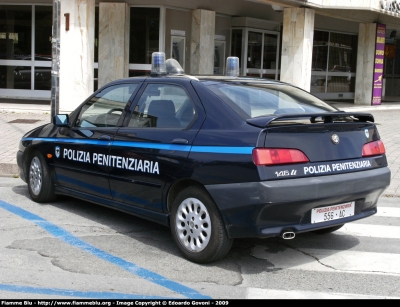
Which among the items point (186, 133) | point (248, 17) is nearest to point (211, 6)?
point (248, 17)

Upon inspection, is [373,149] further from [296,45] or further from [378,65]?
[378,65]

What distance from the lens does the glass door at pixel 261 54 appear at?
70.5ft

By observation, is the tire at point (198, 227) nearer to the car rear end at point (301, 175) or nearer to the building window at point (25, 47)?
the car rear end at point (301, 175)

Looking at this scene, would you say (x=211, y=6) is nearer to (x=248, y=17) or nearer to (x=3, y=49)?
(x=248, y=17)

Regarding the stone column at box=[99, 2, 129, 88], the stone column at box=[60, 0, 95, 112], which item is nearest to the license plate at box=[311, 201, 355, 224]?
the stone column at box=[60, 0, 95, 112]

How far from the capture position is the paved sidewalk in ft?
30.1

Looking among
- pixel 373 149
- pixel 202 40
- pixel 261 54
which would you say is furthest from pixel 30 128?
pixel 261 54

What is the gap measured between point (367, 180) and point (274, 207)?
108 cm

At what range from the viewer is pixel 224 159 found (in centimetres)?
465

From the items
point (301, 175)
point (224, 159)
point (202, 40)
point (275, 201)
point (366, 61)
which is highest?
point (202, 40)

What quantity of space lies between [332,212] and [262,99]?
1208 millimetres

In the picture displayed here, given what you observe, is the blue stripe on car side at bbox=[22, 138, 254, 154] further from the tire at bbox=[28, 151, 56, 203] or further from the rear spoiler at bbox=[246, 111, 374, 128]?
the tire at bbox=[28, 151, 56, 203]

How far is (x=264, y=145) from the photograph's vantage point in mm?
4492

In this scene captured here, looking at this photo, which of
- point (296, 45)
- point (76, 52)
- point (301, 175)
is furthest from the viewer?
point (296, 45)
